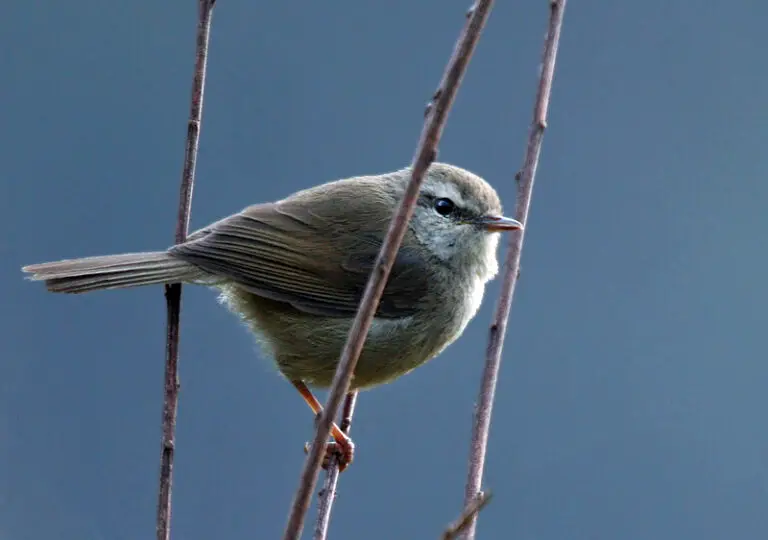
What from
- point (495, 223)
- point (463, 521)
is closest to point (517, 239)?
point (495, 223)

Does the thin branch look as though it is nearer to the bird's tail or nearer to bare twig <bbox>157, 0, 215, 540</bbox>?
bare twig <bbox>157, 0, 215, 540</bbox>

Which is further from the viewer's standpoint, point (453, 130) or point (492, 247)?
point (453, 130)

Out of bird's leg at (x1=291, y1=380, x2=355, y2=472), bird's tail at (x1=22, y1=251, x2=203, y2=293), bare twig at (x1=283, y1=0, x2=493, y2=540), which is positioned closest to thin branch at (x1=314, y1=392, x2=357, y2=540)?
bird's leg at (x1=291, y1=380, x2=355, y2=472)

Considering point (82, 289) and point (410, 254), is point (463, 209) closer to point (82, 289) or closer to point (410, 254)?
point (410, 254)

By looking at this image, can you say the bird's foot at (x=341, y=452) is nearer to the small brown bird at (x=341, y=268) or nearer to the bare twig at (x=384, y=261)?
the small brown bird at (x=341, y=268)

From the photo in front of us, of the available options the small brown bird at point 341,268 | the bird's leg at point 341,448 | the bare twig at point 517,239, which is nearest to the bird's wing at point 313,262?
the small brown bird at point 341,268

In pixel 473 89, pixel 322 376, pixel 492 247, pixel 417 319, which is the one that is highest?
pixel 473 89

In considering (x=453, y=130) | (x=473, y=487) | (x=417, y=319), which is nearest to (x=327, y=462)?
(x=417, y=319)
